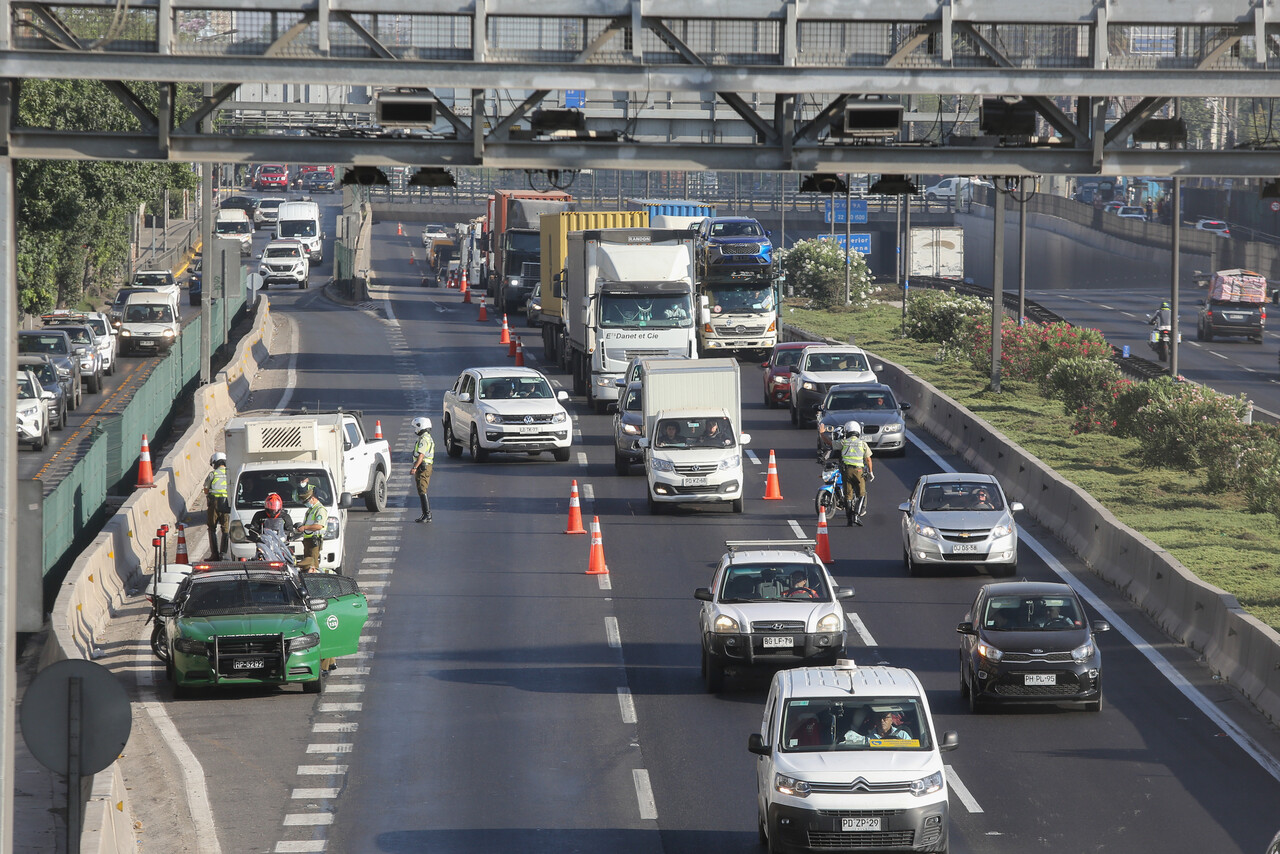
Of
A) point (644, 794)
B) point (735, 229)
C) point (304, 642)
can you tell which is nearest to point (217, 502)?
point (304, 642)

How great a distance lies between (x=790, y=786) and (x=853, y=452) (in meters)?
16.5

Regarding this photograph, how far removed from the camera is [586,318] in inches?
1786

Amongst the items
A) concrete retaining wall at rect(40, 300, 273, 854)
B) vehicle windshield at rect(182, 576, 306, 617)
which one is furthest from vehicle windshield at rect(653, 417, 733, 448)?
vehicle windshield at rect(182, 576, 306, 617)

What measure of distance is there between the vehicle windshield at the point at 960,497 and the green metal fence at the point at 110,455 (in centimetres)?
1263

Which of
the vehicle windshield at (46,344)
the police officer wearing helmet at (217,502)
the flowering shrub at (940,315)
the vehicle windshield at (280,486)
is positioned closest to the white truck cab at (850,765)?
the vehicle windshield at (280,486)

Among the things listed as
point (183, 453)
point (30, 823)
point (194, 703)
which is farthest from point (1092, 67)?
point (183, 453)

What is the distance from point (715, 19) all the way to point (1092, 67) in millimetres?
3054

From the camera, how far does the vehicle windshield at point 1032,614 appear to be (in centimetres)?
2020

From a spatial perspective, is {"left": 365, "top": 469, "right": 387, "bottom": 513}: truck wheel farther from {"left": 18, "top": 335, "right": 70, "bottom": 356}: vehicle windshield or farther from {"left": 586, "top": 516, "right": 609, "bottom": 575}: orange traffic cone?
{"left": 18, "top": 335, "right": 70, "bottom": 356}: vehicle windshield

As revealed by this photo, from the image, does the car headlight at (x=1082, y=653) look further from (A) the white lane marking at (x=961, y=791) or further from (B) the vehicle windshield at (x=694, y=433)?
(B) the vehicle windshield at (x=694, y=433)

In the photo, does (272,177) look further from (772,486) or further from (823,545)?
(823,545)

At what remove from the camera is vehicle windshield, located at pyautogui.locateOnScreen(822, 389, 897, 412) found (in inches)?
1513

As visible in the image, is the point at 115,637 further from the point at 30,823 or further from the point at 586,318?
the point at 586,318

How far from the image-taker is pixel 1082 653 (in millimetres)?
19859
